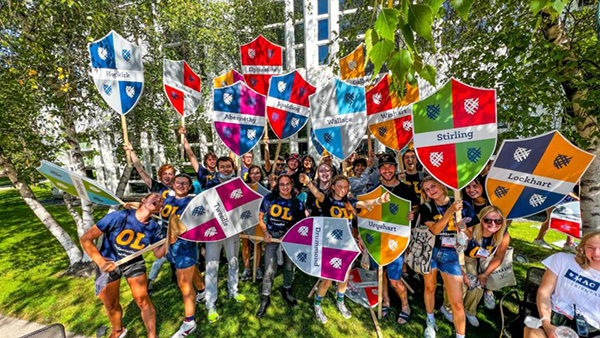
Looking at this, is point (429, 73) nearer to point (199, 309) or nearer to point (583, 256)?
point (583, 256)

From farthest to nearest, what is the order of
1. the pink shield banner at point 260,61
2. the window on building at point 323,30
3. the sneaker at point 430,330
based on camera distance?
the window on building at point 323,30 → the pink shield banner at point 260,61 → the sneaker at point 430,330

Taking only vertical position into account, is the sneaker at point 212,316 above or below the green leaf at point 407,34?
below

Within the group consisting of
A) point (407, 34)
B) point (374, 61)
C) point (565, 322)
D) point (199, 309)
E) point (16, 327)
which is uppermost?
point (407, 34)

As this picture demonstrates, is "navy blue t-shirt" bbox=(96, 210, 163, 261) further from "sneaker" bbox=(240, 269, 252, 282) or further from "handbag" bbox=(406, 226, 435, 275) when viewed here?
"handbag" bbox=(406, 226, 435, 275)

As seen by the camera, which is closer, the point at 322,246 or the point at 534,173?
the point at 534,173

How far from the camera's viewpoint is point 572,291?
2.28 metres

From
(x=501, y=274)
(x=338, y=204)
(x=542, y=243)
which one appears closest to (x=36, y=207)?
(x=338, y=204)

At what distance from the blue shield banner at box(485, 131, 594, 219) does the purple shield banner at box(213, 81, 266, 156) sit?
3.50 metres

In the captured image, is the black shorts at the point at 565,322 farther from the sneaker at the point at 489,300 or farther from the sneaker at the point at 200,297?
the sneaker at the point at 200,297

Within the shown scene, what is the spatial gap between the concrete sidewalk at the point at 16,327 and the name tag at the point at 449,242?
5198 millimetres

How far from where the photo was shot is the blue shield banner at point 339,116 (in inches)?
144

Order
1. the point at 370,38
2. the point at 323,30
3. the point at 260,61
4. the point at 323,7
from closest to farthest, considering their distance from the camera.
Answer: the point at 370,38 < the point at 260,61 < the point at 323,7 < the point at 323,30

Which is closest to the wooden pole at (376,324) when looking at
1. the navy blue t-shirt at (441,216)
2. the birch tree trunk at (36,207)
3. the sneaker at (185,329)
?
the navy blue t-shirt at (441,216)

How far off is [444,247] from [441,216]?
0.38 m
